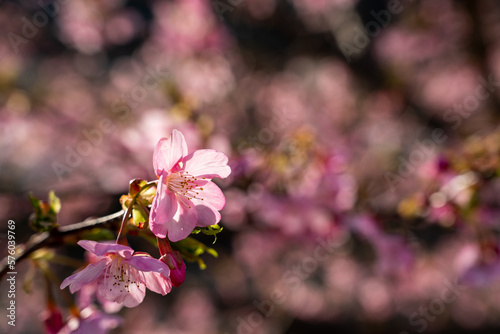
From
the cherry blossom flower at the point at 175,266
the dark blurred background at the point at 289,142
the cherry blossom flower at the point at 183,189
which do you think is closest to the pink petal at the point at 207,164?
the cherry blossom flower at the point at 183,189

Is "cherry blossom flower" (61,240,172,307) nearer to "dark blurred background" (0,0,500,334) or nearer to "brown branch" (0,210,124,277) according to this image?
"brown branch" (0,210,124,277)

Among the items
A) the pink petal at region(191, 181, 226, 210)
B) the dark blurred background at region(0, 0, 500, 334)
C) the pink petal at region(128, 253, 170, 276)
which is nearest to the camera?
the pink petal at region(128, 253, 170, 276)

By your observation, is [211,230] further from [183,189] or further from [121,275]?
[121,275]

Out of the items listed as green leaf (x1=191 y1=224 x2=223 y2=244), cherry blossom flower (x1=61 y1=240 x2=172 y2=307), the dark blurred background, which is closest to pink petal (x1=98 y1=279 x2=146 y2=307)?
cherry blossom flower (x1=61 y1=240 x2=172 y2=307)

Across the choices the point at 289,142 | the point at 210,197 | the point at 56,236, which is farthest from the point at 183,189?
the point at 289,142

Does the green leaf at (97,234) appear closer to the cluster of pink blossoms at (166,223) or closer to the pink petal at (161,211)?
the cluster of pink blossoms at (166,223)

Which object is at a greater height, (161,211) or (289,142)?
(161,211)

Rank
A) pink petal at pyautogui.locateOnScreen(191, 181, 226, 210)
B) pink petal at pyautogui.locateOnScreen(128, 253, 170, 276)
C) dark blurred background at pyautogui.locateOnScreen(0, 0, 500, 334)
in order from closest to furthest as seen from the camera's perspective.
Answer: pink petal at pyautogui.locateOnScreen(128, 253, 170, 276) → pink petal at pyautogui.locateOnScreen(191, 181, 226, 210) → dark blurred background at pyautogui.locateOnScreen(0, 0, 500, 334)
